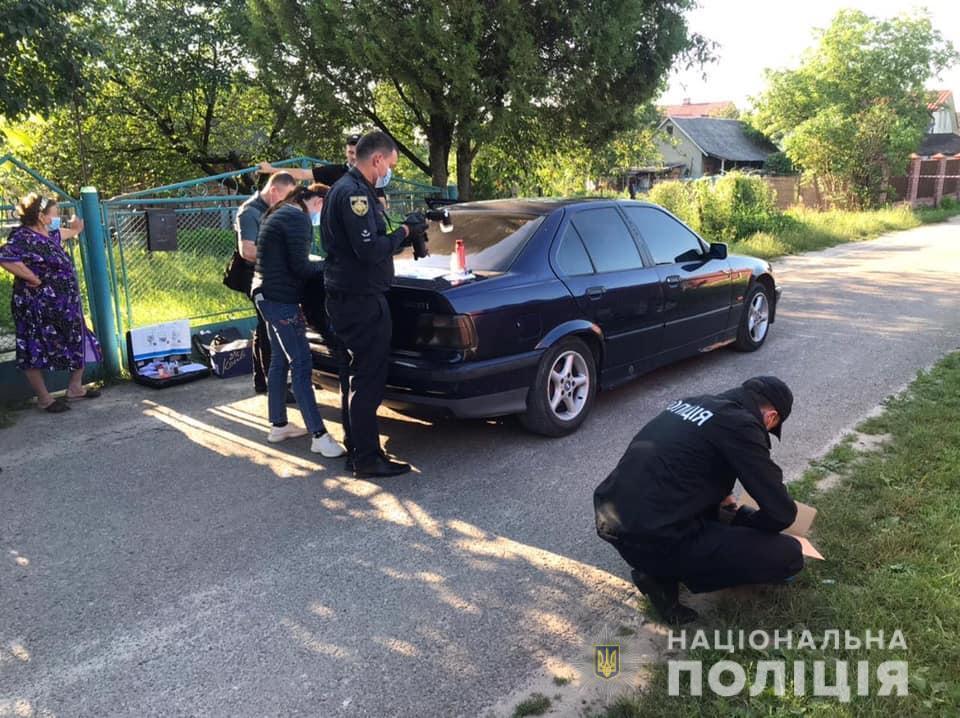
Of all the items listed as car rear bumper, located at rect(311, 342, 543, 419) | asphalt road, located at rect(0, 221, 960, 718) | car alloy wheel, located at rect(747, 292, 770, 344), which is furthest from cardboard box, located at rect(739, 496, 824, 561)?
car alloy wheel, located at rect(747, 292, 770, 344)

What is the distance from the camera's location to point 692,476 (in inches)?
113

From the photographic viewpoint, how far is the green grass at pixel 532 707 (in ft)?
8.28

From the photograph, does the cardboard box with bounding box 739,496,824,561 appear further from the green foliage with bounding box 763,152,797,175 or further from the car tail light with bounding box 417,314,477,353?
the green foliage with bounding box 763,152,797,175

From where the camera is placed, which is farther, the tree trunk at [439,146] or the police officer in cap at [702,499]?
the tree trunk at [439,146]

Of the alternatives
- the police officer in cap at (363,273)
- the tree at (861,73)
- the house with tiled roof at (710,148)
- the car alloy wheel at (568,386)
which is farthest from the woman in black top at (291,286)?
the house with tiled roof at (710,148)

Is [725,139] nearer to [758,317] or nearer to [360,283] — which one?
[758,317]

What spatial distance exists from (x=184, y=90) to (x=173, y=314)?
33.5ft

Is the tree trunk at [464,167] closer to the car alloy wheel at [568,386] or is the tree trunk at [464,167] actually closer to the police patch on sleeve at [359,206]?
the car alloy wheel at [568,386]

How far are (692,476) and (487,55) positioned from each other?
29.5 feet

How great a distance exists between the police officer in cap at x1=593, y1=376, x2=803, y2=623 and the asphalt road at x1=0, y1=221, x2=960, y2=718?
41 centimetres

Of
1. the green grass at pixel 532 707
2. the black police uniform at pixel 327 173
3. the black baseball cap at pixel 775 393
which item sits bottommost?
the green grass at pixel 532 707

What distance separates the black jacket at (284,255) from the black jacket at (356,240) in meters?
0.47

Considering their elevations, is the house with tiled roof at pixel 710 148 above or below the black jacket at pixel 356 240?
Answer: above

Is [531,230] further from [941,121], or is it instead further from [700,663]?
[941,121]
